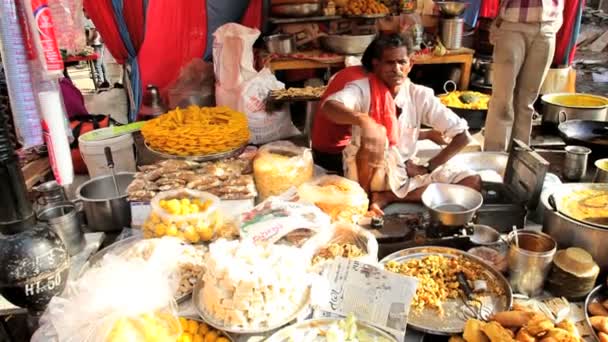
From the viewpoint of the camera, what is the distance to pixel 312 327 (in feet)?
5.55

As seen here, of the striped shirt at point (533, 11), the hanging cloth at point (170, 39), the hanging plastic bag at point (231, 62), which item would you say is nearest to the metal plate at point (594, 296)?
the striped shirt at point (533, 11)

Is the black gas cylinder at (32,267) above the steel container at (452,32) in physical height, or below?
below

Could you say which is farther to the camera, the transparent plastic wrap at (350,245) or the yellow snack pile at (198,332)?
the transparent plastic wrap at (350,245)

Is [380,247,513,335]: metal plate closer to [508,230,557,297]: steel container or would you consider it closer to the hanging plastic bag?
[508,230,557,297]: steel container

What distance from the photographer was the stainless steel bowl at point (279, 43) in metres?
5.01

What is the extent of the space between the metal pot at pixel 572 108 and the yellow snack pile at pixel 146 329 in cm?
377

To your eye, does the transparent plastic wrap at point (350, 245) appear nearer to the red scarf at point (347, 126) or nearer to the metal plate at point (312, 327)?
the metal plate at point (312, 327)

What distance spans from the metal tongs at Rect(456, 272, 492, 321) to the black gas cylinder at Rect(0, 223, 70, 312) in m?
1.64

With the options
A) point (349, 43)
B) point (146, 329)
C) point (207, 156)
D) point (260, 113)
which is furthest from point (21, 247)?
point (349, 43)

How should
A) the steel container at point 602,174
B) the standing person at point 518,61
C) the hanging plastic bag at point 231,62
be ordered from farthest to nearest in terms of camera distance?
the hanging plastic bag at point 231,62
the standing person at point 518,61
the steel container at point 602,174

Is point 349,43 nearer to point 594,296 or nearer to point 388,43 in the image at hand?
point 388,43

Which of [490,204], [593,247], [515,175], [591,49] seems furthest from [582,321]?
[591,49]

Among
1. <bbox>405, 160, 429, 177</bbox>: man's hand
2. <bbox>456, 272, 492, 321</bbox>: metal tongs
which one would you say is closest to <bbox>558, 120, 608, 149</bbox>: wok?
<bbox>405, 160, 429, 177</bbox>: man's hand

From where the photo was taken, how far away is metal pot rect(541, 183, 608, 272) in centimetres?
196
